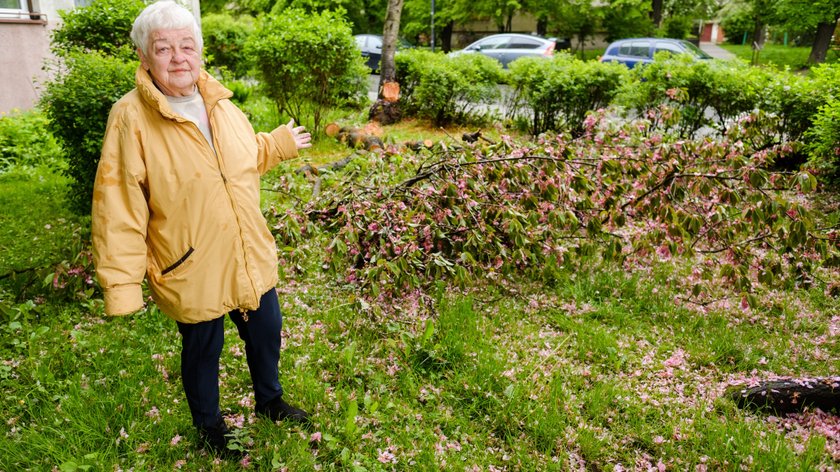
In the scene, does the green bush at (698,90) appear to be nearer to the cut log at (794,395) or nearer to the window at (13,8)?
the cut log at (794,395)

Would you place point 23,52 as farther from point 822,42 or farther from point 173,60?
point 822,42

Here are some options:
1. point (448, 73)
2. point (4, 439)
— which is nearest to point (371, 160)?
point (4, 439)

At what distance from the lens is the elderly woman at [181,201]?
6.98 ft

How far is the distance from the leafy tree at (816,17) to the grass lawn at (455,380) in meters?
21.6

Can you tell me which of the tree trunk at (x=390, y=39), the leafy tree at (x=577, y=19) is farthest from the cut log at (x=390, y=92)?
the leafy tree at (x=577, y=19)

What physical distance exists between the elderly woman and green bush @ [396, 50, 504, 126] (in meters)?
7.70

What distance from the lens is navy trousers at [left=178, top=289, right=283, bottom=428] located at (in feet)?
7.92

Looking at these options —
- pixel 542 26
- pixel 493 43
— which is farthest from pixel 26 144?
pixel 542 26

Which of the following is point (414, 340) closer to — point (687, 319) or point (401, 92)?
point (687, 319)

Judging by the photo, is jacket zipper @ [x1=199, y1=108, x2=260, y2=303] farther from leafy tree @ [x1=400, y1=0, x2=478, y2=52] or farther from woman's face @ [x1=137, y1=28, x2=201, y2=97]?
leafy tree @ [x1=400, y1=0, x2=478, y2=52]

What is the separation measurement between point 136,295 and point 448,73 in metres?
8.37

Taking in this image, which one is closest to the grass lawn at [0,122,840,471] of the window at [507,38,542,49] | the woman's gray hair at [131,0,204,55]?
the woman's gray hair at [131,0,204,55]

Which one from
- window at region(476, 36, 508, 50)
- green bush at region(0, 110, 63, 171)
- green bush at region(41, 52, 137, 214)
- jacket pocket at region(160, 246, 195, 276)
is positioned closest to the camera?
jacket pocket at region(160, 246, 195, 276)

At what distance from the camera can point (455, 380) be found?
3340 mm
